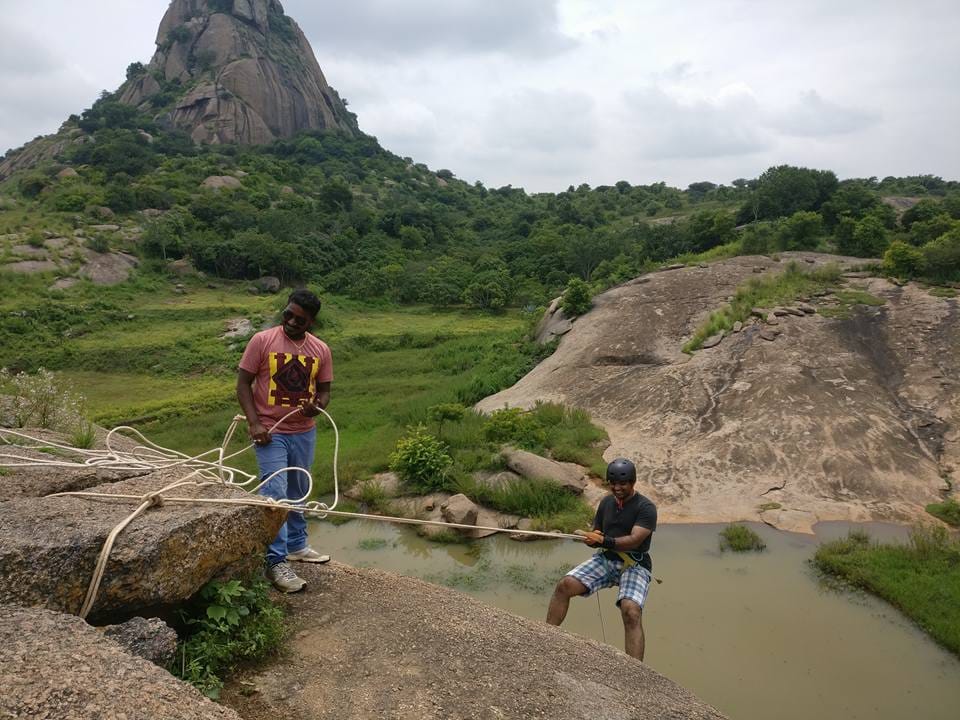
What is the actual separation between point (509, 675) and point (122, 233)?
39390mm

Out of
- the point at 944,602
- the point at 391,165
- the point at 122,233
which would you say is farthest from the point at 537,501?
the point at 391,165

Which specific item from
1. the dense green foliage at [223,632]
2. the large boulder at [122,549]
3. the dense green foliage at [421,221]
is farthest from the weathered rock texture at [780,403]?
the large boulder at [122,549]

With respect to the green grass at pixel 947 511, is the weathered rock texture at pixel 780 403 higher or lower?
higher

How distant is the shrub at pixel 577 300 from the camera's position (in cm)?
1738

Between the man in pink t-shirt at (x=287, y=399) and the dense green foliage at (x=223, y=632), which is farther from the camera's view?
the man in pink t-shirt at (x=287, y=399)

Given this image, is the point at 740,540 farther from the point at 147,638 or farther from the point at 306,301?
the point at 147,638

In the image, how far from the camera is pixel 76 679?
180cm

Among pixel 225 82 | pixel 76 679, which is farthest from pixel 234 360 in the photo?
pixel 225 82

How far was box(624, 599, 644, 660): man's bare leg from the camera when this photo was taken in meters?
4.04

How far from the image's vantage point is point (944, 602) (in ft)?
18.3

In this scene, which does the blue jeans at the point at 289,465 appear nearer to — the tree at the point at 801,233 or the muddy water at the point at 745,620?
the muddy water at the point at 745,620

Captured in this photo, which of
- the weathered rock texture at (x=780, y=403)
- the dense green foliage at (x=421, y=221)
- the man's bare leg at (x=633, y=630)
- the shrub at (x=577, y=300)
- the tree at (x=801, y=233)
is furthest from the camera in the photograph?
the dense green foliage at (x=421, y=221)

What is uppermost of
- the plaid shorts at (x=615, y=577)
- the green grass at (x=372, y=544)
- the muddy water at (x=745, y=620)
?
the plaid shorts at (x=615, y=577)

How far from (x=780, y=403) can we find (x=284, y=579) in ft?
30.5
